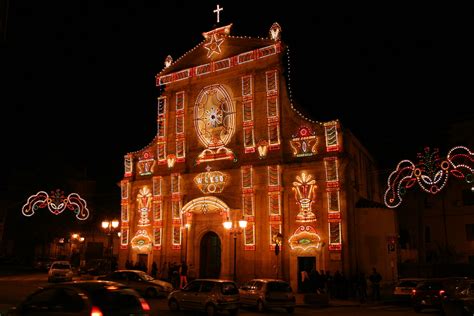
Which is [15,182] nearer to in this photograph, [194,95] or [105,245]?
[105,245]

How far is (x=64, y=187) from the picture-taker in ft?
188

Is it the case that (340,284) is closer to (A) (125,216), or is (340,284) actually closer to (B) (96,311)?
(A) (125,216)

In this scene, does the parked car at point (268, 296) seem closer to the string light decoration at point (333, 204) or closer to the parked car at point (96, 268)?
the string light decoration at point (333, 204)

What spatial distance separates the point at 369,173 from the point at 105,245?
36862 mm

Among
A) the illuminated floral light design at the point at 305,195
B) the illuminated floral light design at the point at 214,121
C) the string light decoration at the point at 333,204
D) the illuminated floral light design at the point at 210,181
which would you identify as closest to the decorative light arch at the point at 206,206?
the illuminated floral light design at the point at 210,181

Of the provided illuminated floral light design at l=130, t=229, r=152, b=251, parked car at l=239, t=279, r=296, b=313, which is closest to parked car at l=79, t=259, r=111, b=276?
illuminated floral light design at l=130, t=229, r=152, b=251

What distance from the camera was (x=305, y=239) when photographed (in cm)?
3114

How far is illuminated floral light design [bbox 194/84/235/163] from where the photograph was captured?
36.0 m

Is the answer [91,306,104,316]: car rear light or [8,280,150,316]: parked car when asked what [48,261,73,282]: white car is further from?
[91,306,104,316]: car rear light

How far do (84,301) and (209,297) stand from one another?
33.5ft

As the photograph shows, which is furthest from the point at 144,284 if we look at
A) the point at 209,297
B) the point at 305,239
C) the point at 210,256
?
the point at 305,239

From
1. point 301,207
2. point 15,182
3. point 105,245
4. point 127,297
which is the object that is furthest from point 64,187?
point 127,297

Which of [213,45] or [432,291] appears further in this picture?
[213,45]

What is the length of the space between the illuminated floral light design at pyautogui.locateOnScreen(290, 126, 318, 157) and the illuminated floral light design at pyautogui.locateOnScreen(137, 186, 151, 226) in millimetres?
12980
